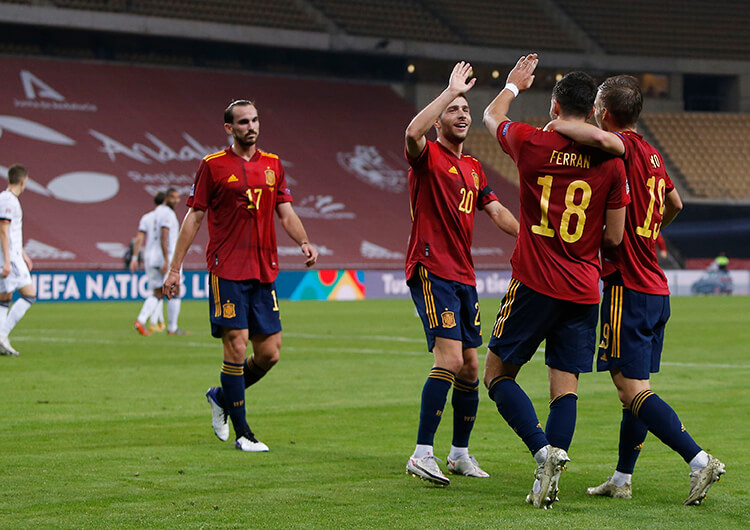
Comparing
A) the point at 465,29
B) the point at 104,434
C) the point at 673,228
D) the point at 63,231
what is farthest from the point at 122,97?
the point at 104,434

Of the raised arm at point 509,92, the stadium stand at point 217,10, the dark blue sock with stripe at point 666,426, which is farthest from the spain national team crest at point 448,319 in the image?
the stadium stand at point 217,10

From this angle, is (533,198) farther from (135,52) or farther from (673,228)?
(673,228)

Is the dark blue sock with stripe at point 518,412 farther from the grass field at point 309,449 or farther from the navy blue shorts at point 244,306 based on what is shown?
the navy blue shorts at point 244,306

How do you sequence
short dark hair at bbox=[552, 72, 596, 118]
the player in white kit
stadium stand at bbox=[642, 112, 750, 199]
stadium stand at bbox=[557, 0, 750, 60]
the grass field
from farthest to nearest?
1. stadium stand at bbox=[557, 0, 750, 60]
2. stadium stand at bbox=[642, 112, 750, 199]
3. the player in white kit
4. short dark hair at bbox=[552, 72, 596, 118]
5. the grass field

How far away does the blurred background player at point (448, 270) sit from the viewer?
652cm

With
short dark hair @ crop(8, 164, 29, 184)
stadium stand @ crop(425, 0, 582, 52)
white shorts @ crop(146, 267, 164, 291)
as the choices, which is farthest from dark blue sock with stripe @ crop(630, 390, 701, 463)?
stadium stand @ crop(425, 0, 582, 52)

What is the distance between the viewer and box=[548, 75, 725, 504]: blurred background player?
568cm

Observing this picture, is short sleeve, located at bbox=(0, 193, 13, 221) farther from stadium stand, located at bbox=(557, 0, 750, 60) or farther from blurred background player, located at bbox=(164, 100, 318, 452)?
stadium stand, located at bbox=(557, 0, 750, 60)

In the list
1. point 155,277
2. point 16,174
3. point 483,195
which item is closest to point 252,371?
point 483,195

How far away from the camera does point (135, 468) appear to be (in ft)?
21.6

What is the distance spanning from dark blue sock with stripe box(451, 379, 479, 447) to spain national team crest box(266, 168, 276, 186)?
76.7 inches

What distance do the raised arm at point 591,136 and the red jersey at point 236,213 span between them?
8.50ft

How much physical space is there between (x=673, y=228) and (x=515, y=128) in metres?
44.1

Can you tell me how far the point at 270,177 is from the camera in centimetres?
781
